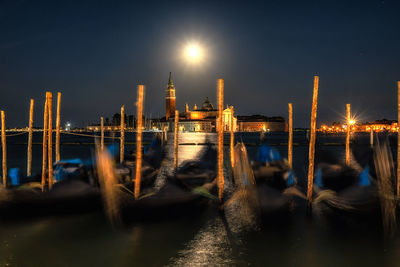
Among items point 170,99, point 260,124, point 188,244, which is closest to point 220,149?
point 188,244

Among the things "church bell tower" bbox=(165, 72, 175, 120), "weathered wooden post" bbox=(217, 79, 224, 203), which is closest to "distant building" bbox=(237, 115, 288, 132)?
"church bell tower" bbox=(165, 72, 175, 120)

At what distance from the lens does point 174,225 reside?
8.02 m

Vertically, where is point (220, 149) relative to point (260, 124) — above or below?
below

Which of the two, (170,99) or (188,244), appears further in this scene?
(170,99)

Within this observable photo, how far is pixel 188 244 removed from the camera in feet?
23.0

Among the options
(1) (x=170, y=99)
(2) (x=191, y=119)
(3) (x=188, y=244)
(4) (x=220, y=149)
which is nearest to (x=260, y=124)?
(2) (x=191, y=119)

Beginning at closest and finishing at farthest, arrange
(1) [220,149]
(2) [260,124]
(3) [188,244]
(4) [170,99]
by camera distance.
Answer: (3) [188,244] → (1) [220,149] → (4) [170,99] → (2) [260,124]

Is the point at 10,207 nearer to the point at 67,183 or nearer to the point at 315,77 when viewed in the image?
the point at 67,183

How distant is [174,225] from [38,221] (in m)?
3.50

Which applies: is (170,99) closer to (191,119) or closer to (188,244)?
(191,119)

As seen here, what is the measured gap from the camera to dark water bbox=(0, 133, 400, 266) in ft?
20.5

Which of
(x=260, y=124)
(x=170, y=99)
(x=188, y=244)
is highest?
(x=170, y=99)

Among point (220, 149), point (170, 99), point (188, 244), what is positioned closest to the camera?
point (188, 244)

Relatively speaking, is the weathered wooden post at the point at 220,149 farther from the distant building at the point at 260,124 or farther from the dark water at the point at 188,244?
the distant building at the point at 260,124
